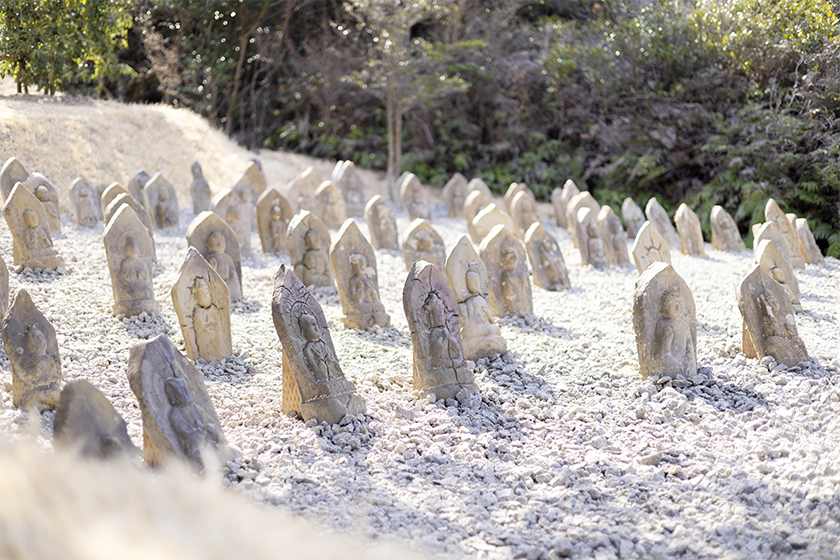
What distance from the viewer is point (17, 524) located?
128 cm

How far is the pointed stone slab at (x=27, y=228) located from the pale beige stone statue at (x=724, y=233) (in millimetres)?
8918

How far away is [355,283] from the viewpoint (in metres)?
6.16

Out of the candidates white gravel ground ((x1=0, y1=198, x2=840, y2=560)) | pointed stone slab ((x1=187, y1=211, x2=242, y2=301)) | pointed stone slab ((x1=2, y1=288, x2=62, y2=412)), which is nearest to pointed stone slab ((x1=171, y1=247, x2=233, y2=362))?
white gravel ground ((x1=0, y1=198, x2=840, y2=560))

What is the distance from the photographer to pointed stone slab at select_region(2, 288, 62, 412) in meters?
3.89

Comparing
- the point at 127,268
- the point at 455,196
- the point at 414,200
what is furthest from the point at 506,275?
the point at 455,196

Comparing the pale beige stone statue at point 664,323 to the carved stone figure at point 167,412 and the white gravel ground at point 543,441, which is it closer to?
the white gravel ground at point 543,441

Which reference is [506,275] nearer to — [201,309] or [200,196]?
[201,309]

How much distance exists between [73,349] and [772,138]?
35.1 feet

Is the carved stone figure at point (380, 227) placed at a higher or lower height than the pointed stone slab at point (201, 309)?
higher

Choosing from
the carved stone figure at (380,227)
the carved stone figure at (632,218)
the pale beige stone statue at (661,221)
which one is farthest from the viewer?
the carved stone figure at (632,218)

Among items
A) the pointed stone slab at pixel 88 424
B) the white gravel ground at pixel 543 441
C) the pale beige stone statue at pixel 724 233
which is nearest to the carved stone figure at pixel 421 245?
the white gravel ground at pixel 543 441

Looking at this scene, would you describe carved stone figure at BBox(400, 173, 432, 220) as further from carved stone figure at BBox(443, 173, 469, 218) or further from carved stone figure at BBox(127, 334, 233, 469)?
carved stone figure at BBox(127, 334, 233, 469)

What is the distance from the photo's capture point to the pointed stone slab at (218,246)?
6547mm

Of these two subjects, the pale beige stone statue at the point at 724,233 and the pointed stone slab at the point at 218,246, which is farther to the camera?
the pale beige stone statue at the point at 724,233
